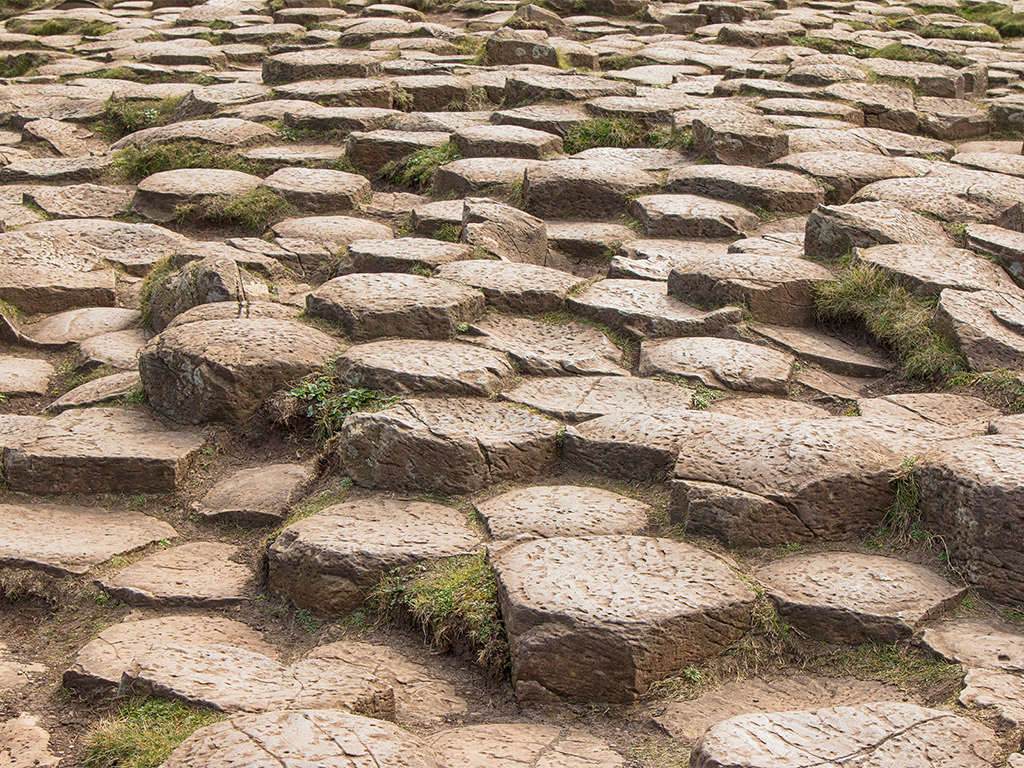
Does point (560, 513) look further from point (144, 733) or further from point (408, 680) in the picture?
point (144, 733)

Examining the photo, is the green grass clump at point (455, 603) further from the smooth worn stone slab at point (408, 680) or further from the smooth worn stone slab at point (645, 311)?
the smooth worn stone slab at point (645, 311)

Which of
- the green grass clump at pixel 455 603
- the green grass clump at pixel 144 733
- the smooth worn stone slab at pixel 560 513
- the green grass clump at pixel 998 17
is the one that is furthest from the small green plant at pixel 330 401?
the green grass clump at pixel 998 17

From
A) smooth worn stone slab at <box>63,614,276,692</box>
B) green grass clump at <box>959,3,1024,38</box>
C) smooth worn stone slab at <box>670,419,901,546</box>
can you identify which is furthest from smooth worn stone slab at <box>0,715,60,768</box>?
green grass clump at <box>959,3,1024,38</box>

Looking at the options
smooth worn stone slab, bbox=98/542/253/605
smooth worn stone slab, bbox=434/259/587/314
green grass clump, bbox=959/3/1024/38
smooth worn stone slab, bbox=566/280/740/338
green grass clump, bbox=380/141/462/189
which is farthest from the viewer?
green grass clump, bbox=959/3/1024/38

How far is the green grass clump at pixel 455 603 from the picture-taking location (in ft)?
8.88

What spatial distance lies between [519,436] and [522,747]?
3.88 feet

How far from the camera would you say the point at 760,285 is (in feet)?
13.8

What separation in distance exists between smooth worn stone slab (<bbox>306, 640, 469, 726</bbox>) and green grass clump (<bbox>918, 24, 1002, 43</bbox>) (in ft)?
26.0

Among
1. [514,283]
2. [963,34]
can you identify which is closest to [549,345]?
[514,283]

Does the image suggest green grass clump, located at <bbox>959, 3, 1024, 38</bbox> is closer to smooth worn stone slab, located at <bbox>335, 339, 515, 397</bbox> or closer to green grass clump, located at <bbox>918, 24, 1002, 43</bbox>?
green grass clump, located at <bbox>918, 24, 1002, 43</bbox>

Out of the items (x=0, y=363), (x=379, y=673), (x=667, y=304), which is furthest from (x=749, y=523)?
(x=0, y=363)

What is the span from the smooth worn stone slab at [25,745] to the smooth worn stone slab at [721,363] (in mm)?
A: 2166

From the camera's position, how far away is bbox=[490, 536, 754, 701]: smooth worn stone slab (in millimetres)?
2529

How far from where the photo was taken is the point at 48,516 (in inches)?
135
